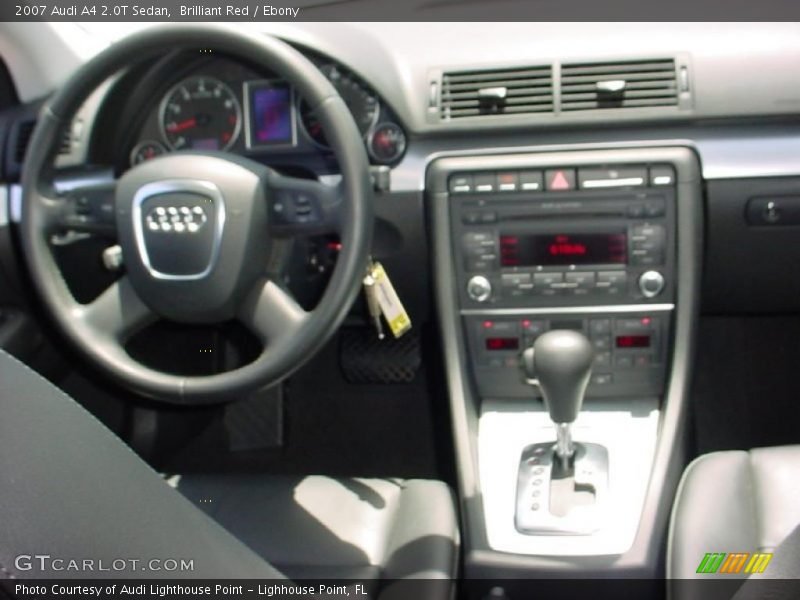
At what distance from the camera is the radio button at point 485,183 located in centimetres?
173

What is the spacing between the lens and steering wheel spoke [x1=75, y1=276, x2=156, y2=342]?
1.50 meters

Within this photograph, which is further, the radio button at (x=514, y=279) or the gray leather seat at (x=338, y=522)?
the radio button at (x=514, y=279)

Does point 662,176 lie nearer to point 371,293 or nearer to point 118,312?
point 371,293

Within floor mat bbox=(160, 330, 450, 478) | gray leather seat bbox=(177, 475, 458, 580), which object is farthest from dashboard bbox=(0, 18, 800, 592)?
floor mat bbox=(160, 330, 450, 478)

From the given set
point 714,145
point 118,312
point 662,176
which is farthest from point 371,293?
point 714,145

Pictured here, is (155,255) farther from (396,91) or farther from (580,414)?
(580,414)

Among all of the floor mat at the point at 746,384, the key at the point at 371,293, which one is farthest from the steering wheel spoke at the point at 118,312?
the floor mat at the point at 746,384

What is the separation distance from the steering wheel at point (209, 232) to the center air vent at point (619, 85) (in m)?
0.49

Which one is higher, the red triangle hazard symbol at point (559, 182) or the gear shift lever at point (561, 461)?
the red triangle hazard symbol at point (559, 182)

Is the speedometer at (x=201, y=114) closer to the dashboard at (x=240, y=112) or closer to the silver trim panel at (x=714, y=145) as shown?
the dashboard at (x=240, y=112)

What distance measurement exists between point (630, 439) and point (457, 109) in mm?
646

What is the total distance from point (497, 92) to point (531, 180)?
160 mm

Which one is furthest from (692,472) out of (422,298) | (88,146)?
(88,146)

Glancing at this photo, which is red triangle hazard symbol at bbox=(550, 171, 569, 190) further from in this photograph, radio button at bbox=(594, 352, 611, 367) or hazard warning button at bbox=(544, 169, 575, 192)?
radio button at bbox=(594, 352, 611, 367)
